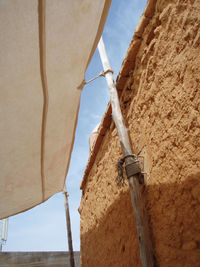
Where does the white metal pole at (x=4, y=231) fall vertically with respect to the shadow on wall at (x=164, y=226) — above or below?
above

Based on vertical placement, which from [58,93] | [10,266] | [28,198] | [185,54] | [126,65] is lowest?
[10,266]

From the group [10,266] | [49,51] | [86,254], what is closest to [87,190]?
[86,254]

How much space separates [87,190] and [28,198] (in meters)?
1.09

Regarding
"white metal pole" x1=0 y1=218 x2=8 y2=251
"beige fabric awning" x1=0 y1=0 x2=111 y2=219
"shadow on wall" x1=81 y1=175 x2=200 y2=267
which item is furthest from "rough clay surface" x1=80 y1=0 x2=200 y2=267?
"white metal pole" x1=0 y1=218 x2=8 y2=251

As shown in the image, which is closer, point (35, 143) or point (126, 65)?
point (35, 143)

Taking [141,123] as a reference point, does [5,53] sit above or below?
above

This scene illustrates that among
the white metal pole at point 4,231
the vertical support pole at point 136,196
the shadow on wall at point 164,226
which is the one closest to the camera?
the shadow on wall at point 164,226

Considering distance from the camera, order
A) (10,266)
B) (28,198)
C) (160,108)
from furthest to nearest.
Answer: (10,266) < (28,198) < (160,108)

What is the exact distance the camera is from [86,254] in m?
3.22

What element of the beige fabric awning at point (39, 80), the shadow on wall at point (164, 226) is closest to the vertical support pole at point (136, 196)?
the shadow on wall at point (164, 226)

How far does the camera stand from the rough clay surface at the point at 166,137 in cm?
129

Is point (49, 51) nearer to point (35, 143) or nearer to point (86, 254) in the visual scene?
point (35, 143)

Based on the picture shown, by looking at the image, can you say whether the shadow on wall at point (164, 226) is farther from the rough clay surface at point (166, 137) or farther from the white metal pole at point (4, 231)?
the white metal pole at point (4, 231)

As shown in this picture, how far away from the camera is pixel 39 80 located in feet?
5.24
